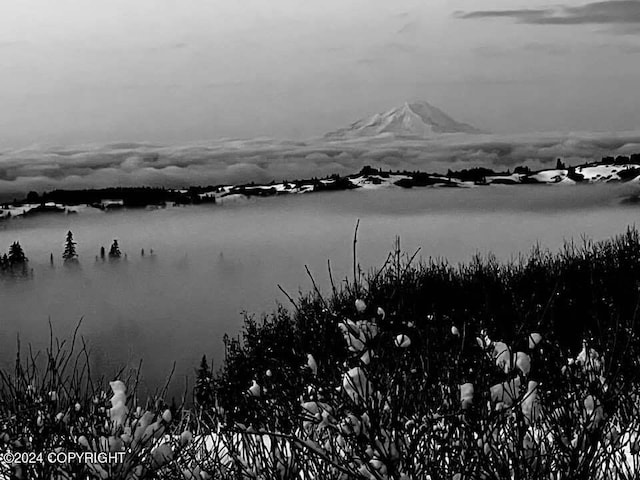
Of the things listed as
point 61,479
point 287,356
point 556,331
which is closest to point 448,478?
point 61,479

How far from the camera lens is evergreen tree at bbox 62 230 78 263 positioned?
4973mm

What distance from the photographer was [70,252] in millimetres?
4988

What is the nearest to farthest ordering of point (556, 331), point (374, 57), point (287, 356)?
point (374, 57)
point (287, 356)
point (556, 331)

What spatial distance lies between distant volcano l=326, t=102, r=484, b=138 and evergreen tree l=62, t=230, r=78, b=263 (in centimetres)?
176

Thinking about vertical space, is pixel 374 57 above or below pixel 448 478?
above

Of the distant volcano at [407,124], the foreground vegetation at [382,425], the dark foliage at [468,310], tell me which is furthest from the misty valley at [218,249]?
the foreground vegetation at [382,425]

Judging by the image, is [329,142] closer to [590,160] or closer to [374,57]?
[374,57]

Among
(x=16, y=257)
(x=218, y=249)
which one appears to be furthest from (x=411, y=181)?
(x=16, y=257)

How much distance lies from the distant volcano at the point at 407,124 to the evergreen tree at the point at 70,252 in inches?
69.1

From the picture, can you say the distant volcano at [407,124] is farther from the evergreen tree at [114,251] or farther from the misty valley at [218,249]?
the evergreen tree at [114,251]

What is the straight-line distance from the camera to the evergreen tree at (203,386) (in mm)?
4961

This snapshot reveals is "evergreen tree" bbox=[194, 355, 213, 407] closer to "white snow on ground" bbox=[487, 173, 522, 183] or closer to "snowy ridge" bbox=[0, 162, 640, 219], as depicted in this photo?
"snowy ridge" bbox=[0, 162, 640, 219]

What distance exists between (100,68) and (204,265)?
4.40ft

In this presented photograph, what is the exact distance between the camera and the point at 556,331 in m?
6.68
